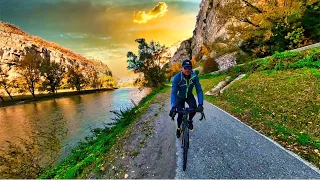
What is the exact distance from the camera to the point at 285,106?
9.45 m

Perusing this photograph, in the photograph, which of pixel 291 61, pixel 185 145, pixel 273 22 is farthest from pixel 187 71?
pixel 273 22

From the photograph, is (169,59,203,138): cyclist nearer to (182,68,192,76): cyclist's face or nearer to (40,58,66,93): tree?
(182,68,192,76): cyclist's face

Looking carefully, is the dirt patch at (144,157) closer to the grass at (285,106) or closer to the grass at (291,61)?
the grass at (285,106)


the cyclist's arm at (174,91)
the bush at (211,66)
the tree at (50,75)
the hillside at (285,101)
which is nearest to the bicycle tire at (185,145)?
the cyclist's arm at (174,91)

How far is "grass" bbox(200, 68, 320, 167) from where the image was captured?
21.5ft

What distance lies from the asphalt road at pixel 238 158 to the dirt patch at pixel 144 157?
38 cm

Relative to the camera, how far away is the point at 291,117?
836cm

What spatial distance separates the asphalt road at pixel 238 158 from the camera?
4746 millimetres

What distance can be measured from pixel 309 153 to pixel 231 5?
75.2ft

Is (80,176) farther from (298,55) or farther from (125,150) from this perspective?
(298,55)

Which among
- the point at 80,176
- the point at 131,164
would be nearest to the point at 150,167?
the point at 131,164

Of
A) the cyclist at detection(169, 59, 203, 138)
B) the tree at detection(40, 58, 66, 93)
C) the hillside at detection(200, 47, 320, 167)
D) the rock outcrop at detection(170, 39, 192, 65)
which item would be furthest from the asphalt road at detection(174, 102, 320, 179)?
the rock outcrop at detection(170, 39, 192, 65)

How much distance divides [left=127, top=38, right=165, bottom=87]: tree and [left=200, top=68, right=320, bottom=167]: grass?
29.4 meters

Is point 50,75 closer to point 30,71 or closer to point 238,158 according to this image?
point 30,71
